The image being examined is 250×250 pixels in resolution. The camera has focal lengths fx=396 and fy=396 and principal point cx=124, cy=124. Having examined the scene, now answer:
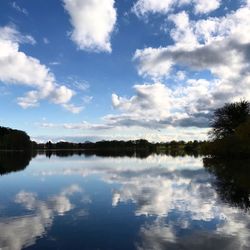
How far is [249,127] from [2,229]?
5959 cm

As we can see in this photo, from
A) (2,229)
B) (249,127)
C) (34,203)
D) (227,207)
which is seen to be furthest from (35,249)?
(249,127)

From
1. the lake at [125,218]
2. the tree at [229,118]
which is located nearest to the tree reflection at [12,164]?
the lake at [125,218]

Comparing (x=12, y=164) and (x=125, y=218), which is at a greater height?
(x=12, y=164)

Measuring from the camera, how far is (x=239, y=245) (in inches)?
517

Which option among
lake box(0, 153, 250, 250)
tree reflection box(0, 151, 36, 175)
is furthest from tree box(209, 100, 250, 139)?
lake box(0, 153, 250, 250)

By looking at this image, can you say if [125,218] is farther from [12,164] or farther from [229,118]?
[229,118]

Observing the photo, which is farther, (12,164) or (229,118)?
(229,118)

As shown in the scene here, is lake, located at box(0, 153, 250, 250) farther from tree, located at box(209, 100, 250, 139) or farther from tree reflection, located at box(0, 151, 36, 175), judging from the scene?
tree, located at box(209, 100, 250, 139)

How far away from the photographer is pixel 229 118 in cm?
8838

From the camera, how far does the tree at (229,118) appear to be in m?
87.2

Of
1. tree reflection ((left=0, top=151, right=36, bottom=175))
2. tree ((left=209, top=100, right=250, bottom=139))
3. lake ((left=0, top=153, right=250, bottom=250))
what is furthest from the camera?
tree ((left=209, top=100, right=250, bottom=139))

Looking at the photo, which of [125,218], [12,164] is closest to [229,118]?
[12,164]

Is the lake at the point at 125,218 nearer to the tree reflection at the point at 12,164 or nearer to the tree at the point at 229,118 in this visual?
the tree reflection at the point at 12,164

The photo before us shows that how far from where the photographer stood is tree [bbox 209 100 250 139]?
87250 millimetres
